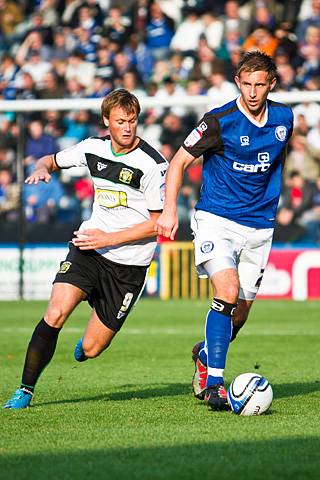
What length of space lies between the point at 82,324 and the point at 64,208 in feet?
14.5

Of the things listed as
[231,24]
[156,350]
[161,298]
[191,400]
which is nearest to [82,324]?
[156,350]

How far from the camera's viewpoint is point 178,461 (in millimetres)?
5145

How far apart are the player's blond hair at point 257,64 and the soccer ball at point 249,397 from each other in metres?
1.96

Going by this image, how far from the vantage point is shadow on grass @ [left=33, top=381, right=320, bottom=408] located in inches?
305

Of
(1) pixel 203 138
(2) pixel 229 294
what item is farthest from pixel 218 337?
(1) pixel 203 138

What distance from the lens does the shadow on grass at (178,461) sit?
4.82 meters

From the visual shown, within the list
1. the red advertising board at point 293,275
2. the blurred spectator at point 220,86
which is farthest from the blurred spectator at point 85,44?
the red advertising board at point 293,275

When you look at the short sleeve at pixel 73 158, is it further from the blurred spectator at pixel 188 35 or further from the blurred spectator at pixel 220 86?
the blurred spectator at pixel 188 35

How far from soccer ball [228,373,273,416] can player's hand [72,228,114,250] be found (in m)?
1.29

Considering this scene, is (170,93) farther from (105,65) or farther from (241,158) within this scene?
(241,158)

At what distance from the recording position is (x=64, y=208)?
18.7 meters

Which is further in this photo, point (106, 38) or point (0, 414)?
point (106, 38)

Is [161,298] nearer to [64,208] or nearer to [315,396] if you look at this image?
[64,208]

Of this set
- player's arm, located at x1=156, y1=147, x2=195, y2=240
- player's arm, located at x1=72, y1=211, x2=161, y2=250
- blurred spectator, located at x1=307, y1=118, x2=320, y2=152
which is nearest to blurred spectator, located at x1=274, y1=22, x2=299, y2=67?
blurred spectator, located at x1=307, y1=118, x2=320, y2=152
